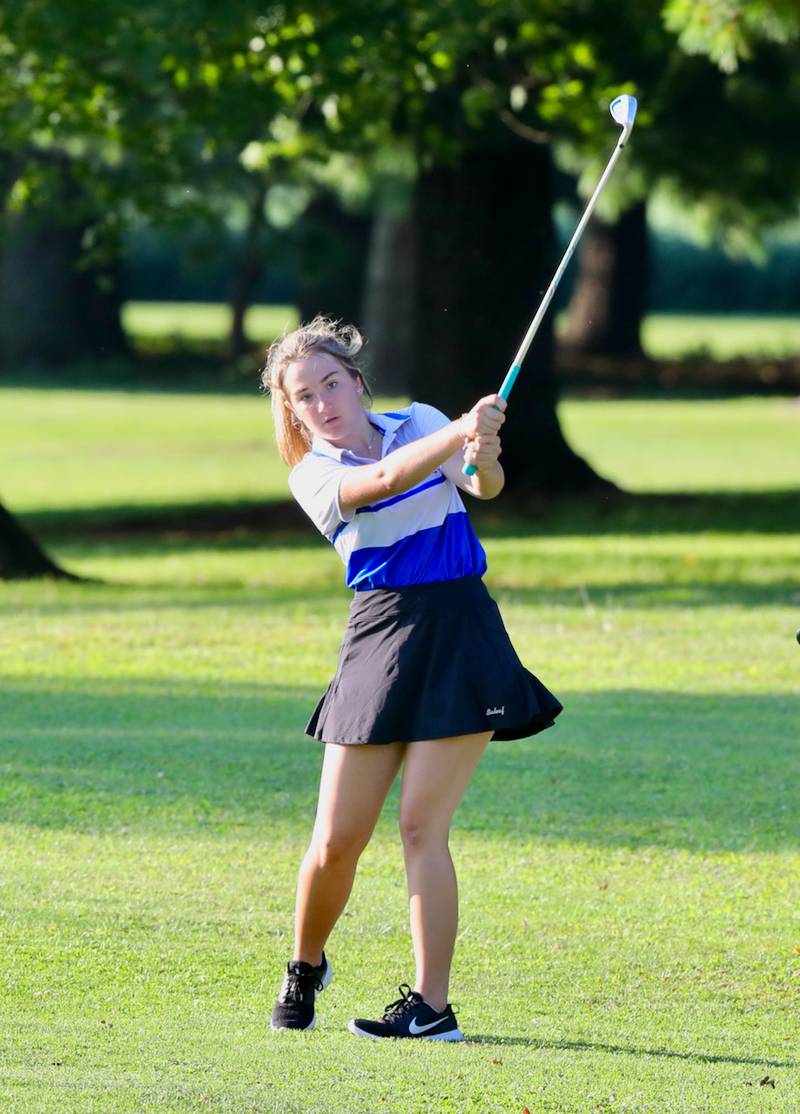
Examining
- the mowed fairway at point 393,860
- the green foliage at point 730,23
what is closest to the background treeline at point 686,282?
the green foliage at point 730,23

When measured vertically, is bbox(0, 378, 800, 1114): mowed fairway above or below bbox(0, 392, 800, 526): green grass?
below

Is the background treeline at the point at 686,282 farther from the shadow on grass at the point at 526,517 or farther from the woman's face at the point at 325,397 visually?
the woman's face at the point at 325,397

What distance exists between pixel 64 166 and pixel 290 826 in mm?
28400

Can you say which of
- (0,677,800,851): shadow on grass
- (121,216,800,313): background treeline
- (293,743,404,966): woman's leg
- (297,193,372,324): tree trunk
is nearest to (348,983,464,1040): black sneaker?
(293,743,404,966): woman's leg

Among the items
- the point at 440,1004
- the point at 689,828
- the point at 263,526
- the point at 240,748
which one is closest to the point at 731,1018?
the point at 440,1004

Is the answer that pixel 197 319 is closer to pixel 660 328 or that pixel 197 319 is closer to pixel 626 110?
pixel 660 328

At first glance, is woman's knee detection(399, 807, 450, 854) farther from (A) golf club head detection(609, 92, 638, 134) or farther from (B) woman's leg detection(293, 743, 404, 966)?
(A) golf club head detection(609, 92, 638, 134)

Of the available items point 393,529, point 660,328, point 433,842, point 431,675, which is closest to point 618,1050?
point 433,842

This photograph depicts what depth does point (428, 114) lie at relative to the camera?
1731 cm

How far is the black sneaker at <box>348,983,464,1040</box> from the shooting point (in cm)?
496

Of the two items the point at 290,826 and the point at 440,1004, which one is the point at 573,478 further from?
the point at 440,1004

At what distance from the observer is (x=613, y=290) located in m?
43.3

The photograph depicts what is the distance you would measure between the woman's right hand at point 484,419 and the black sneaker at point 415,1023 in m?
1.42

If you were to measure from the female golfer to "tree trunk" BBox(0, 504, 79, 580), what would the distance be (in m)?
9.83
